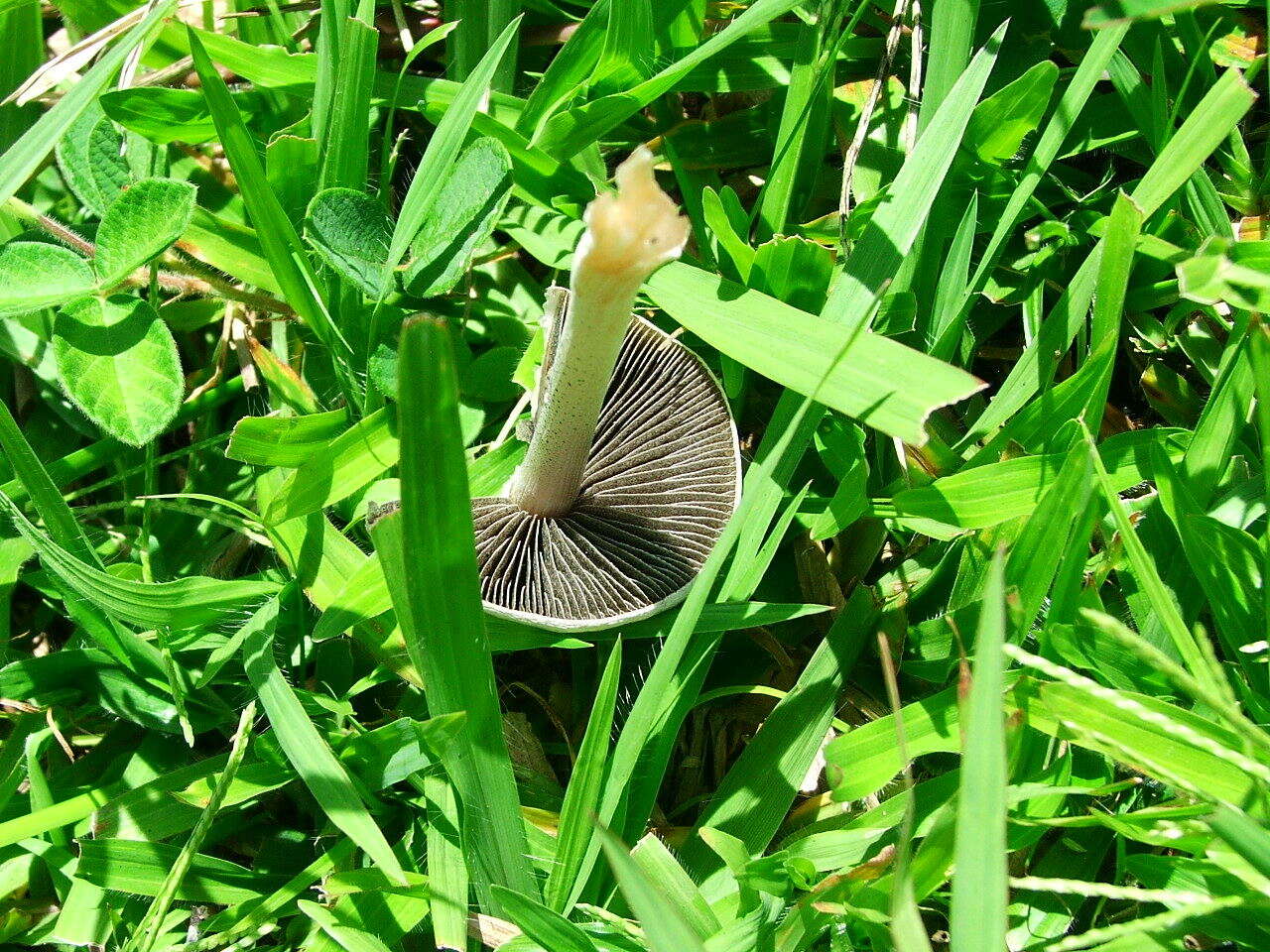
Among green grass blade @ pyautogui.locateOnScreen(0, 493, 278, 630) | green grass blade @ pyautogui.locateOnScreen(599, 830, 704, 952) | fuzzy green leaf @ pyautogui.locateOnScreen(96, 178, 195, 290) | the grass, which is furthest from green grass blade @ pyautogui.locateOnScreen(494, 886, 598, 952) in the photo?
fuzzy green leaf @ pyautogui.locateOnScreen(96, 178, 195, 290)

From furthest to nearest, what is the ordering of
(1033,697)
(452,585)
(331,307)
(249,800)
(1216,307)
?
(1216,307)
(331,307)
(249,800)
(1033,697)
(452,585)

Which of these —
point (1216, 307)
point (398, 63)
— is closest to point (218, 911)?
point (398, 63)

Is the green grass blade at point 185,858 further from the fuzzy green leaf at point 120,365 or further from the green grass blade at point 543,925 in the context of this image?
the fuzzy green leaf at point 120,365

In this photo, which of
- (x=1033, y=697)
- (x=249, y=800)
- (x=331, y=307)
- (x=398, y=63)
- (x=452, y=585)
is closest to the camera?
(x=452, y=585)

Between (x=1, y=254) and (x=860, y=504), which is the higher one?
(x=1, y=254)

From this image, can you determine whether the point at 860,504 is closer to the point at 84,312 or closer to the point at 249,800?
the point at 249,800

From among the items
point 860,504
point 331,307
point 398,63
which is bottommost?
point 860,504

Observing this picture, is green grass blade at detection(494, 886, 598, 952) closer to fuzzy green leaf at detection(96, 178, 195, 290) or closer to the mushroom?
the mushroom

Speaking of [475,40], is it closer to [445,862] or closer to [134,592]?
[134,592]
